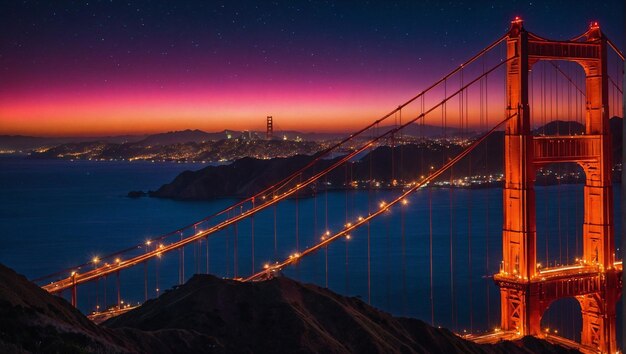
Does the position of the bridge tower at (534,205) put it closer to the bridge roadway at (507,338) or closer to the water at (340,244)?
the bridge roadway at (507,338)

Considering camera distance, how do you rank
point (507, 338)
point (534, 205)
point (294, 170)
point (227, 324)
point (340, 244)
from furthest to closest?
point (294, 170) < point (340, 244) < point (534, 205) < point (507, 338) < point (227, 324)

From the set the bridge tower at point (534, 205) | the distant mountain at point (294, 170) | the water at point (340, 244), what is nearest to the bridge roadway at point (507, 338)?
the bridge tower at point (534, 205)

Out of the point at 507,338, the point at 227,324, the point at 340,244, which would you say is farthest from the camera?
the point at 340,244

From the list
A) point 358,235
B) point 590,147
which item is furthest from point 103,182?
point 590,147

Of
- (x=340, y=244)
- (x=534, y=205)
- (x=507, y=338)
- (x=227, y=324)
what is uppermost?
(x=534, y=205)

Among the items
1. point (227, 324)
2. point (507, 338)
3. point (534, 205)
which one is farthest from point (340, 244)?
point (227, 324)

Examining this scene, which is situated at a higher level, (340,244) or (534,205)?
(534,205)

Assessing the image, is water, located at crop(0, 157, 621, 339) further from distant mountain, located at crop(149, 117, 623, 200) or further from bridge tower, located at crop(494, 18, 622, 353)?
distant mountain, located at crop(149, 117, 623, 200)

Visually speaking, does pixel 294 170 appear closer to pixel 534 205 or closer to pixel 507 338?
pixel 534 205
